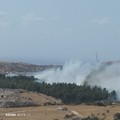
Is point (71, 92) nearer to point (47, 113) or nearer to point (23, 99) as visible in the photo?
point (23, 99)

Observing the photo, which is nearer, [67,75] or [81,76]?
[81,76]

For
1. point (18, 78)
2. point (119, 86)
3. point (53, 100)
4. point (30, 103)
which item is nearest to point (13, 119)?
point (30, 103)

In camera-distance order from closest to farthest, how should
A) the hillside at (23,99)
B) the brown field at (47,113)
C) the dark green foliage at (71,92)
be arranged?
the brown field at (47,113) → the hillside at (23,99) → the dark green foliage at (71,92)

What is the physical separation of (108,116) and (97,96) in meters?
28.4

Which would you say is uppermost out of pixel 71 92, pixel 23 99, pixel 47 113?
pixel 71 92

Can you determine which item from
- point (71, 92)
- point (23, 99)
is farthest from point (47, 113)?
point (71, 92)

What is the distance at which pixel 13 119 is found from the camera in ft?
222

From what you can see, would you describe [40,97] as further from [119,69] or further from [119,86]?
[119,69]

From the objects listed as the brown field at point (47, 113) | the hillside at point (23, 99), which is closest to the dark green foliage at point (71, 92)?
the hillside at point (23, 99)

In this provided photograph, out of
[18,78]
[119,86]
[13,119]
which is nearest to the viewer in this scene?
[13,119]

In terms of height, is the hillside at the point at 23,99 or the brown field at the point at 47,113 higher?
the hillside at the point at 23,99

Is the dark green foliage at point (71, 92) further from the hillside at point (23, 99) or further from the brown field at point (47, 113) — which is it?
the brown field at point (47, 113)

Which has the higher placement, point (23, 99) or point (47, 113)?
point (23, 99)

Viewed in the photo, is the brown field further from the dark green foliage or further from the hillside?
the dark green foliage
